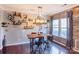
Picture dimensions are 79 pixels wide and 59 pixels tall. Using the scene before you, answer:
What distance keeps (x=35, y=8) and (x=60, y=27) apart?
2.32 feet

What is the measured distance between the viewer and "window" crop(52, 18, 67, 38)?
2.56 meters

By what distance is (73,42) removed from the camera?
2.50 meters

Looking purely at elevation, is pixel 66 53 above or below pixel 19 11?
below

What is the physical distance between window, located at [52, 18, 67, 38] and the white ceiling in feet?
0.76

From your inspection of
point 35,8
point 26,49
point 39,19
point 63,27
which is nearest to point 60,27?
point 63,27

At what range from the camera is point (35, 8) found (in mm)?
2535

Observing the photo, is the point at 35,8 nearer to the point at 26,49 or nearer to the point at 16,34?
the point at 16,34

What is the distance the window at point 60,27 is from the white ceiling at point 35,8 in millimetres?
230

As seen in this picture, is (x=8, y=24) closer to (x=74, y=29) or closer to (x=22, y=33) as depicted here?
(x=22, y=33)

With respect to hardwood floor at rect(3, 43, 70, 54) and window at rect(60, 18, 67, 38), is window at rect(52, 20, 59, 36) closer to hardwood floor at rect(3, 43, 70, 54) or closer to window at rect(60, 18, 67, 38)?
window at rect(60, 18, 67, 38)

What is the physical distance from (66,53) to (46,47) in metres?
0.45

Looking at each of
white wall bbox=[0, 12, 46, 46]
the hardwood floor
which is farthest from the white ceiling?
the hardwood floor
